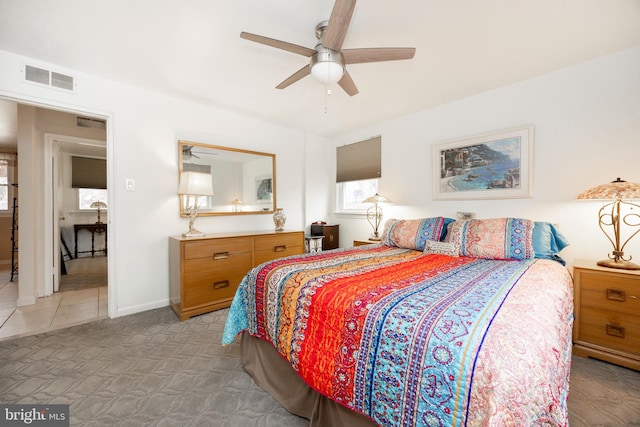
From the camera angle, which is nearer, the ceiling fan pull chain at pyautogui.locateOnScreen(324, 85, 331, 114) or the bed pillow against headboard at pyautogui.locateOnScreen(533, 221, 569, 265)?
the bed pillow against headboard at pyautogui.locateOnScreen(533, 221, 569, 265)

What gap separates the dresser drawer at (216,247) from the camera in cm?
263

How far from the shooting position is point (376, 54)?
1.70 m

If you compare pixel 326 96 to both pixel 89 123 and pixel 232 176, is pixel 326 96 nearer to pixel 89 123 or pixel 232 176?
pixel 232 176

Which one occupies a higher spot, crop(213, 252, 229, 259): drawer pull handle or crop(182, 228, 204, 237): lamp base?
crop(182, 228, 204, 237): lamp base

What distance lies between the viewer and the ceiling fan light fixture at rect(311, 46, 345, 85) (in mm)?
1666

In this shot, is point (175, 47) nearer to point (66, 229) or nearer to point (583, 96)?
point (583, 96)

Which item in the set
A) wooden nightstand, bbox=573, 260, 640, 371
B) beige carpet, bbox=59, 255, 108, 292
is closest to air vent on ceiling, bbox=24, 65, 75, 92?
beige carpet, bbox=59, 255, 108, 292

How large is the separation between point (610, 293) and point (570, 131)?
139cm

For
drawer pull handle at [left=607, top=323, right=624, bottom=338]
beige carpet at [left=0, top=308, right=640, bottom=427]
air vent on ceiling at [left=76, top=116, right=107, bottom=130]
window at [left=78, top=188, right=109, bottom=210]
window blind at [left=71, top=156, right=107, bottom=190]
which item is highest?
air vent on ceiling at [left=76, top=116, right=107, bottom=130]

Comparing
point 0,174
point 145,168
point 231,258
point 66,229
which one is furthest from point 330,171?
point 0,174

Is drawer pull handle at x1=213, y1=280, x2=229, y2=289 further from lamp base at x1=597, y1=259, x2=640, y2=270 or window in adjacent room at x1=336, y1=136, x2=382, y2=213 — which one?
lamp base at x1=597, y1=259, x2=640, y2=270

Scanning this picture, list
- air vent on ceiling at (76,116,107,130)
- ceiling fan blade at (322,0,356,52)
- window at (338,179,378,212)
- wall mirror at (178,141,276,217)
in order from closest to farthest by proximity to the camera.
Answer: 1. ceiling fan blade at (322,0,356,52)
2. wall mirror at (178,141,276,217)
3. air vent on ceiling at (76,116,107,130)
4. window at (338,179,378,212)

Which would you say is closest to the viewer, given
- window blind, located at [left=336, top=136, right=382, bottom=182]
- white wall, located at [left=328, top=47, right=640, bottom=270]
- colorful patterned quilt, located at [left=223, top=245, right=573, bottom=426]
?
colorful patterned quilt, located at [left=223, top=245, right=573, bottom=426]

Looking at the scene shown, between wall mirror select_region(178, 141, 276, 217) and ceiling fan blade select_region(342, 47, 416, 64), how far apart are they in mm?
2156
